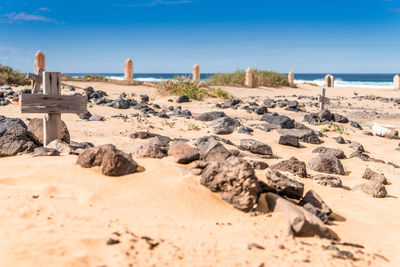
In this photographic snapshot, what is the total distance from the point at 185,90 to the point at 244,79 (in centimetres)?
1260

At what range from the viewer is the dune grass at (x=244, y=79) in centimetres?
2975

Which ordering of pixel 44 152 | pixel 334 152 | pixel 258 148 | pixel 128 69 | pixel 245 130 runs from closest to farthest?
pixel 44 152
pixel 258 148
pixel 334 152
pixel 245 130
pixel 128 69

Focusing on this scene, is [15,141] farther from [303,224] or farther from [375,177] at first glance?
[375,177]

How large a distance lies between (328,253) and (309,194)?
127 cm

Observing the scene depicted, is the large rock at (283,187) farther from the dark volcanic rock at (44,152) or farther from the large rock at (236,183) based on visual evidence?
the dark volcanic rock at (44,152)

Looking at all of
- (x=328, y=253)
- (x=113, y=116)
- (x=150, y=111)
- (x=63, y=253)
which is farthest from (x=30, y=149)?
(x=150, y=111)

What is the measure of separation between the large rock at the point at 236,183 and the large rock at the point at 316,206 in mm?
641

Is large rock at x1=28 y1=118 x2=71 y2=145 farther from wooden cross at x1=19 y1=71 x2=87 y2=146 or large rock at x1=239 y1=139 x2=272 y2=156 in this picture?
large rock at x1=239 y1=139 x2=272 y2=156

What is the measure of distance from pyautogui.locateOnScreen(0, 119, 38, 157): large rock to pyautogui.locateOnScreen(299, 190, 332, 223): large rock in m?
4.30

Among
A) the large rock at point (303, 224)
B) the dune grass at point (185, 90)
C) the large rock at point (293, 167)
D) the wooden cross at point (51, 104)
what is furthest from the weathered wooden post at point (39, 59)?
the large rock at point (303, 224)

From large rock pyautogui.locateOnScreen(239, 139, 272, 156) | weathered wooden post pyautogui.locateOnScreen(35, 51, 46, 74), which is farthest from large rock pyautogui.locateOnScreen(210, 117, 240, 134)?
weathered wooden post pyautogui.locateOnScreen(35, 51, 46, 74)

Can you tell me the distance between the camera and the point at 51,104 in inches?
249

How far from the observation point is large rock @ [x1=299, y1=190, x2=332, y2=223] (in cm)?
431

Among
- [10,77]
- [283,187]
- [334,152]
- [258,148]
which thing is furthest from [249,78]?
[283,187]
